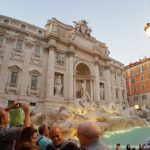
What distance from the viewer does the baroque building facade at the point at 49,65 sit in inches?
610

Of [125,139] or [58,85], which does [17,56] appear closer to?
[58,85]

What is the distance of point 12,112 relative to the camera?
209 centimetres

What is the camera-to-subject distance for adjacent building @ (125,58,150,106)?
30.1 m

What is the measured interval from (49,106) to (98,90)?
7.89 m

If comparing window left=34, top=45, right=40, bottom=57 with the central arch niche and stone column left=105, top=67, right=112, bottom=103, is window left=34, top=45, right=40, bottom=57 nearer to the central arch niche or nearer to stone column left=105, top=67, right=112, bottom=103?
the central arch niche

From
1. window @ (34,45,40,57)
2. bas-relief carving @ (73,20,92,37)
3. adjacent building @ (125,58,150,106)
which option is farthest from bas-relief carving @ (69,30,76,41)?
adjacent building @ (125,58,150,106)

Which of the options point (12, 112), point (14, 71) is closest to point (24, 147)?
point (12, 112)

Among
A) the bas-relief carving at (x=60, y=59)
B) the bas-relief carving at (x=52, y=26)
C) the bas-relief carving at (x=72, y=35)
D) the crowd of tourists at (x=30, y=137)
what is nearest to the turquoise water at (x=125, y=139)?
the crowd of tourists at (x=30, y=137)

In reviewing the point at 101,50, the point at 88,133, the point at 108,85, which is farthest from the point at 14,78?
the point at 88,133

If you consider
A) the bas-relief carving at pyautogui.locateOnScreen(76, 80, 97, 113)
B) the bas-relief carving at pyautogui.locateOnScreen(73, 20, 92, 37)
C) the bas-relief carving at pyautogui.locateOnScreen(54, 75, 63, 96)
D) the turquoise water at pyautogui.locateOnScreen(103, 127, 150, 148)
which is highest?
the bas-relief carving at pyautogui.locateOnScreen(73, 20, 92, 37)

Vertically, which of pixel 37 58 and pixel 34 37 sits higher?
pixel 34 37

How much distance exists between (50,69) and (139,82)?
2186 cm

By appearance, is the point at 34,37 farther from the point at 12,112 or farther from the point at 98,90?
the point at 12,112

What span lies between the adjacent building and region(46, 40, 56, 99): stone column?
20.4 meters
